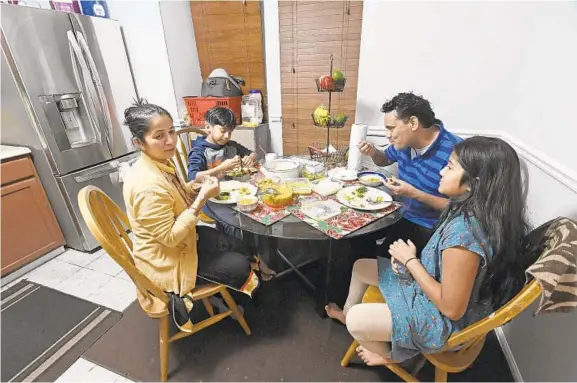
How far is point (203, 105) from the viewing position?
263 cm

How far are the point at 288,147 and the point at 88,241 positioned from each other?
194 cm

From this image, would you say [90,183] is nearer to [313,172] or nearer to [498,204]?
[313,172]

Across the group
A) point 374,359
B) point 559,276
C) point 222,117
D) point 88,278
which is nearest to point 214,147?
point 222,117

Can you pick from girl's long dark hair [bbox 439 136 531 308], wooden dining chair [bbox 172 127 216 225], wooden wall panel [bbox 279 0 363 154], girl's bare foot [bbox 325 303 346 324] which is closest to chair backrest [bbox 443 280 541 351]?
girl's long dark hair [bbox 439 136 531 308]

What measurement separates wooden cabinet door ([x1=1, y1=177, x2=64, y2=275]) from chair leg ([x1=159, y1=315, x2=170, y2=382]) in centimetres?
158

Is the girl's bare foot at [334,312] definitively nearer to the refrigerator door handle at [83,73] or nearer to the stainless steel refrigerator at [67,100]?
the stainless steel refrigerator at [67,100]

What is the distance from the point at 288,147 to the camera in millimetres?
2791

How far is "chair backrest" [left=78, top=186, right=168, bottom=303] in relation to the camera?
3.00 feet

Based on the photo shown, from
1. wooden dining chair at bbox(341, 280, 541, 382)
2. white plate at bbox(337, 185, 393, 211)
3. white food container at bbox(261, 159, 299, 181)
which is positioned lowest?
wooden dining chair at bbox(341, 280, 541, 382)

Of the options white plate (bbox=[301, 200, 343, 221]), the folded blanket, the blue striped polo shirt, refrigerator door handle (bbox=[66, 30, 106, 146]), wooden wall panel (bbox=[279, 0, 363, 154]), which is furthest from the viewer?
wooden wall panel (bbox=[279, 0, 363, 154])

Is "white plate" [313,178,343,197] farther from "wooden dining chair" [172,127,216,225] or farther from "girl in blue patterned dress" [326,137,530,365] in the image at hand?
"wooden dining chair" [172,127,216,225]

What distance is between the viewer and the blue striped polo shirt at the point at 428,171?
4.42 feet

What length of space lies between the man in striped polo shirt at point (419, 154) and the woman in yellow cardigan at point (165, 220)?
33.4 inches

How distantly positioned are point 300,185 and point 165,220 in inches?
25.7
